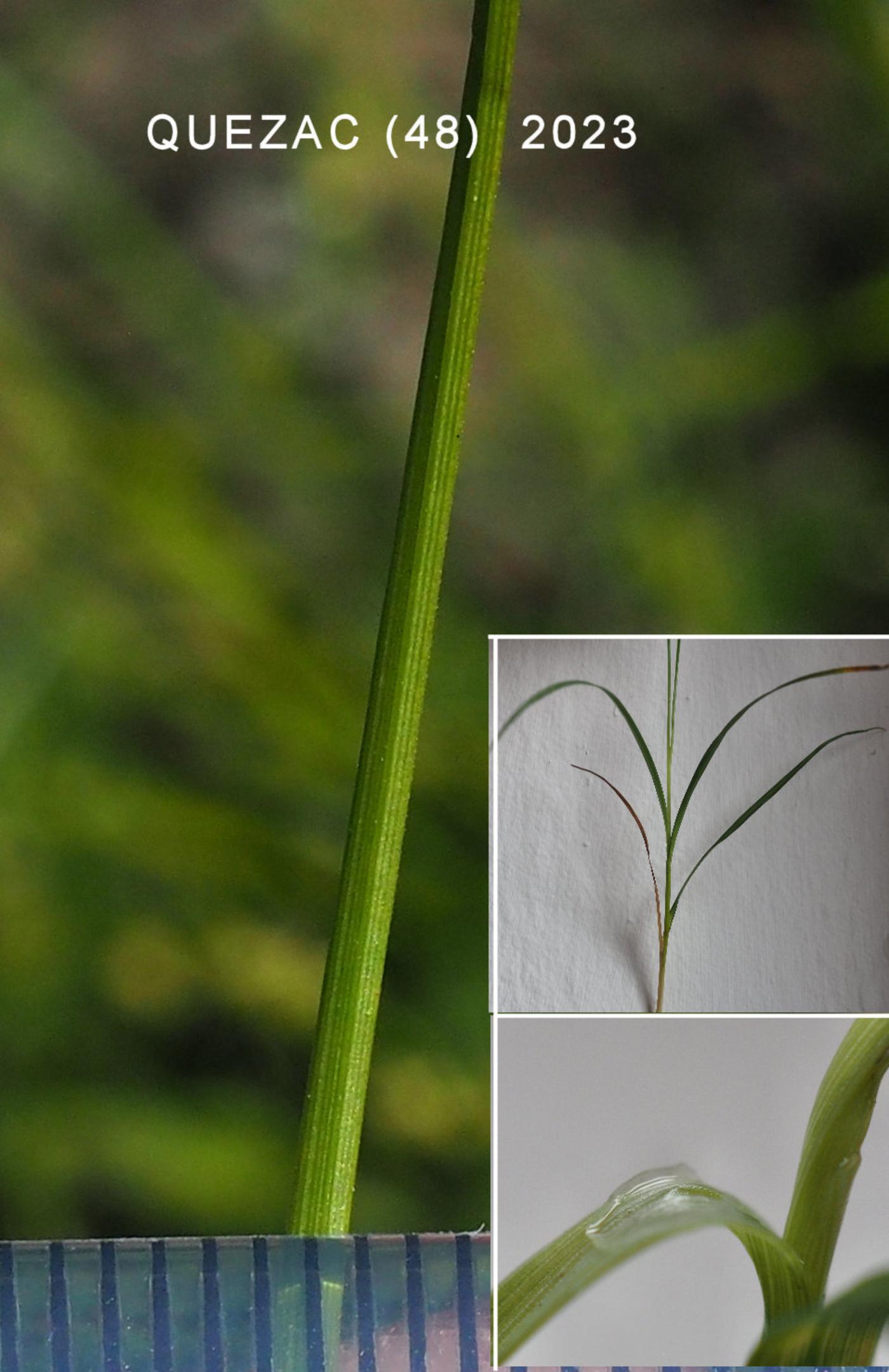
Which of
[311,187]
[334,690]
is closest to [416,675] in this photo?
[334,690]

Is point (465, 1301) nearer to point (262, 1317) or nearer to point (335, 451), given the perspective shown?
point (262, 1317)

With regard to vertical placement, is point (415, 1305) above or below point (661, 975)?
below

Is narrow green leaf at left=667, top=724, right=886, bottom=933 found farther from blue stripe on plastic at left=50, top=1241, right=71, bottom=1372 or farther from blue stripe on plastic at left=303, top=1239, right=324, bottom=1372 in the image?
blue stripe on plastic at left=50, top=1241, right=71, bottom=1372

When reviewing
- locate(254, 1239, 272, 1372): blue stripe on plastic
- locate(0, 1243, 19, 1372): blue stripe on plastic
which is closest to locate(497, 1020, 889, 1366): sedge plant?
locate(254, 1239, 272, 1372): blue stripe on plastic

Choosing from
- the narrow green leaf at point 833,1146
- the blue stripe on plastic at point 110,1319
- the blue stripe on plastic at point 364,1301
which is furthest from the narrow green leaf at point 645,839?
the blue stripe on plastic at point 110,1319

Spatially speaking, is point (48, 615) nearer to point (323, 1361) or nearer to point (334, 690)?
point (334, 690)

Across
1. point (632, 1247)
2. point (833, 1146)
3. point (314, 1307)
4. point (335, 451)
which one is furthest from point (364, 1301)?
point (335, 451)
